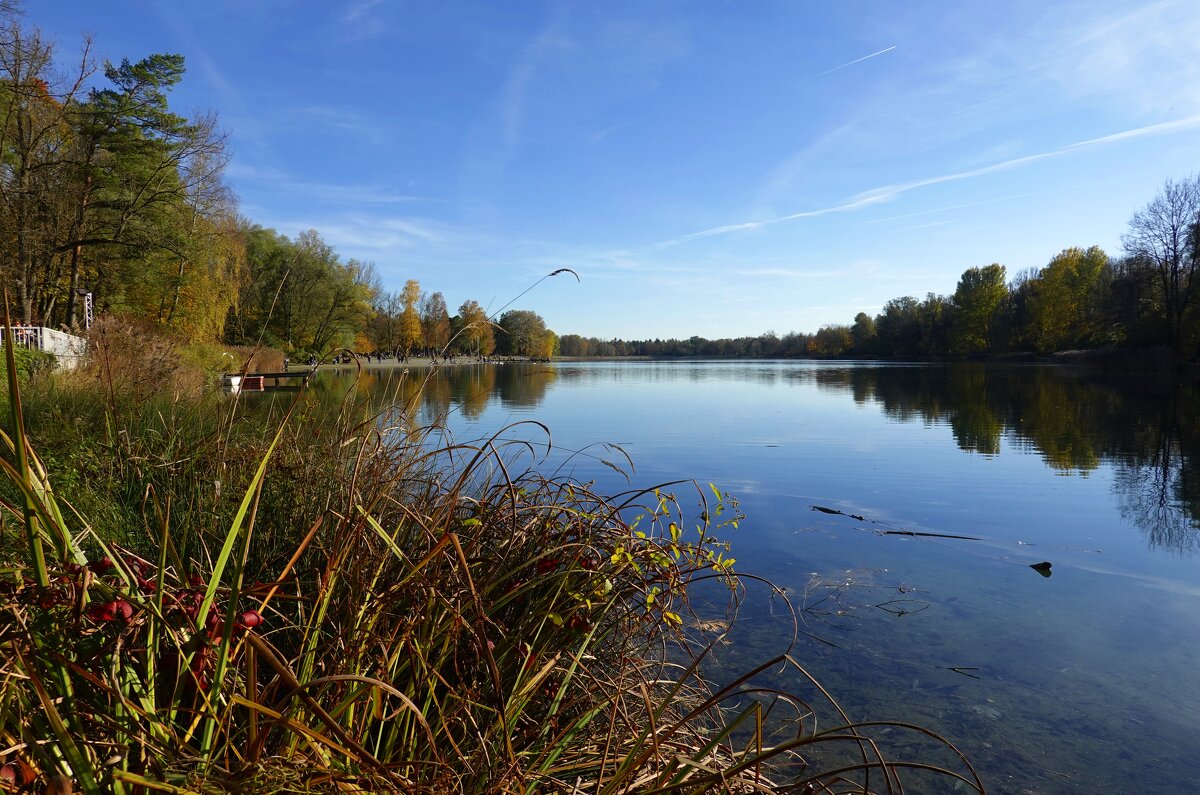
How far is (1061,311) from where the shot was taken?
191 feet

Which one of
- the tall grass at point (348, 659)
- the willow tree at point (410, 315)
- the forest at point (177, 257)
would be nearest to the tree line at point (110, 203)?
the forest at point (177, 257)

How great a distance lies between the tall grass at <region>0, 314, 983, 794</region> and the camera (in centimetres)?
119

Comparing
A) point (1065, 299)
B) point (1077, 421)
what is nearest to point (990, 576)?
point (1077, 421)

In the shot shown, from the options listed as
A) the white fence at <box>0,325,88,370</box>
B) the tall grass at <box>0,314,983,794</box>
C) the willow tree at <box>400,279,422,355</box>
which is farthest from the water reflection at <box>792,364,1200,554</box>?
the willow tree at <box>400,279,422,355</box>

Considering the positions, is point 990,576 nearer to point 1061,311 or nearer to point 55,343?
point 55,343

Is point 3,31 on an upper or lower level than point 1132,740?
upper

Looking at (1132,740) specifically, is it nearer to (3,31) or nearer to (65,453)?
(65,453)

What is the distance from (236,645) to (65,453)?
16.8 ft

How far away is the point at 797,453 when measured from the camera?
42.6 feet

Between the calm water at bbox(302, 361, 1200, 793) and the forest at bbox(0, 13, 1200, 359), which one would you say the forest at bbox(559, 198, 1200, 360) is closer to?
the forest at bbox(0, 13, 1200, 359)

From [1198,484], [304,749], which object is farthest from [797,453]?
[304,749]

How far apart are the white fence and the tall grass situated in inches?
618

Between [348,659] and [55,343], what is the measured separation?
21560mm

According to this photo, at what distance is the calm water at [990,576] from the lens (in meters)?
3.79
